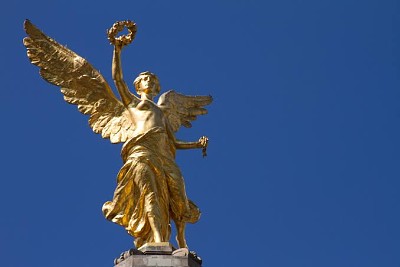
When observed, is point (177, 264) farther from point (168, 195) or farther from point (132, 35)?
point (132, 35)

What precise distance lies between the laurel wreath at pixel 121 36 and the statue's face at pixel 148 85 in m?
1.31

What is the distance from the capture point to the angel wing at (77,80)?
2581cm

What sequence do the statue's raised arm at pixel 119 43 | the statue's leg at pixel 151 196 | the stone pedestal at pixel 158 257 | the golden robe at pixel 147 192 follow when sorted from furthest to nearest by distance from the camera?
the statue's raised arm at pixel 119 43 → the golden robe at pixel 147 192 → the statue's leg at pixel 151 196 → the stone pedestal at pixel 158 257

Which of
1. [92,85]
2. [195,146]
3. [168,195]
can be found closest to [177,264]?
[168,195]

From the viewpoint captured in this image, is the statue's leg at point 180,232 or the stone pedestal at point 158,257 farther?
the statue's leg at point 180,232

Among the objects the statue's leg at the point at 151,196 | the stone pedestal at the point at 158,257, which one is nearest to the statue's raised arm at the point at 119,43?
the statue's leg at the point at 151,196

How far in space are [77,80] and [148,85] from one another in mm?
1734

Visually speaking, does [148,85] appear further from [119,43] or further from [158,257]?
[158,257]

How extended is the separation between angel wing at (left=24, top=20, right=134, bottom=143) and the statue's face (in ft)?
2.38

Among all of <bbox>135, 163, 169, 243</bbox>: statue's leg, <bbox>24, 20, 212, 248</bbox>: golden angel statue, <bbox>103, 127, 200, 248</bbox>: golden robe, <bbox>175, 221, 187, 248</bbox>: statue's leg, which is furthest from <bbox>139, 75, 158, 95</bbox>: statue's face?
<bbox>175, 221, 187, 248</bbox>: statue's leg

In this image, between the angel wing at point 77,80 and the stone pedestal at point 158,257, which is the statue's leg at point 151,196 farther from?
the angel wing at point 77,80

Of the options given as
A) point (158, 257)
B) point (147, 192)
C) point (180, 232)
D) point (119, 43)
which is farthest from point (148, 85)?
point (158, 257)

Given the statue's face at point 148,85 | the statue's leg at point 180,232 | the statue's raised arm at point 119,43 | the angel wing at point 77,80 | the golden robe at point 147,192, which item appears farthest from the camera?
the statue's face at point 148,85

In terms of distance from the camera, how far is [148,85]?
26031mm
